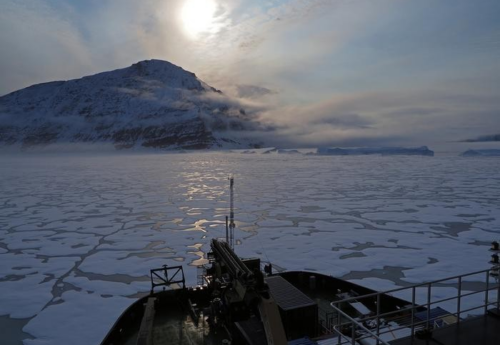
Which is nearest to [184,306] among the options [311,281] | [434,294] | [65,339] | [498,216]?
[65,339]

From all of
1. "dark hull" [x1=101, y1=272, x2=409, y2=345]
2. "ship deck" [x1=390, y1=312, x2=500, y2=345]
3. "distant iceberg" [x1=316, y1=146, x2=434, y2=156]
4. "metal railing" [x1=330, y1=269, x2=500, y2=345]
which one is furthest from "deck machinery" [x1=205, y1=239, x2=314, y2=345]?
"distant iceberg" [x1=316, y1=146, x2=434, y2=156]

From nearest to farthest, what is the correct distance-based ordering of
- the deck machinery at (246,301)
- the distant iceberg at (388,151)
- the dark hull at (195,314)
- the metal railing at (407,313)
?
the deck machinery at (246,301) < the metal railing at (407,313) < the dark hull at (195,314) < the distant iceberg at (388,151)

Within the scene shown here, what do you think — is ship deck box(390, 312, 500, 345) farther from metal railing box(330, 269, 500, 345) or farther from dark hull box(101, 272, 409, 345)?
dark hull box(101, 272, 409, 345)

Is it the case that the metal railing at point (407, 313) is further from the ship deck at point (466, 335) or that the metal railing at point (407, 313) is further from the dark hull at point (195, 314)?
A: the ship deck at point (466, 335)

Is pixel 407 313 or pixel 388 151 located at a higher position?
pixel 388 151

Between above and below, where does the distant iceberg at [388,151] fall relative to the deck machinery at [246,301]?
above

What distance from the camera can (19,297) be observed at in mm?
9016

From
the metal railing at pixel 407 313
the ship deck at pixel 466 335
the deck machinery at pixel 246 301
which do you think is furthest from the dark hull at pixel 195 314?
the ship deck at pixel 466 335

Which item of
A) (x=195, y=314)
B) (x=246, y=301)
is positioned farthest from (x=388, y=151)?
(x=246, y=301)

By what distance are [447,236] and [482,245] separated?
136cm

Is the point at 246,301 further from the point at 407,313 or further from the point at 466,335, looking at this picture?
the point at 407,313

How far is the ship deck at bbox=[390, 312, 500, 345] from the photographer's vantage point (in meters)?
4.24

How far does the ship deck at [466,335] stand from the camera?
13.9ft

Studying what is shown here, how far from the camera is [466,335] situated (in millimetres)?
4355
